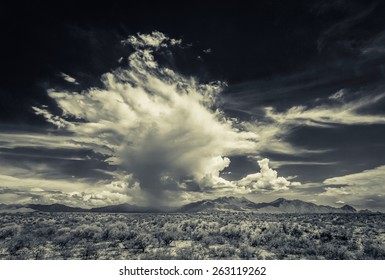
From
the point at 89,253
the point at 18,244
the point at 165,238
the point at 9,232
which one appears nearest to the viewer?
the point at 89,253

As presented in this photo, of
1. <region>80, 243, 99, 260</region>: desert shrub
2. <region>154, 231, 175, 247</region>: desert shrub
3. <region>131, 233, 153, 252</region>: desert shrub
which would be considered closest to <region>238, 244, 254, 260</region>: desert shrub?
<region>154, 231, 175, 247</region>: desert shrub

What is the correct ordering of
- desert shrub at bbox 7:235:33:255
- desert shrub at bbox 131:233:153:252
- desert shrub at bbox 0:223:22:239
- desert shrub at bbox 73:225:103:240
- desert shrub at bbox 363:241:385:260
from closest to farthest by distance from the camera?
desert shrub at bbox 363:241:385:260 → desert shrub at bbox 7:235:33:255 → desert shrub at bbox 131:233:153:252 → desert shrub at bbox 73:225:103:240 → desert shrub at bbox 0:223:22:239

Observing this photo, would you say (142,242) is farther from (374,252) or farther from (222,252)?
(374,252)

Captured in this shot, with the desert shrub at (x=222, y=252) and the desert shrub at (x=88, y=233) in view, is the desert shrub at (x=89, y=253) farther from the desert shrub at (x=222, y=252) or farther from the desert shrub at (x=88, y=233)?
the desert shrub at (x=222, y=252)

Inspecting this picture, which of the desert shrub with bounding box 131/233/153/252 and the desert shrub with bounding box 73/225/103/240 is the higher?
the desert shrub with bounding box 73/225/103/240

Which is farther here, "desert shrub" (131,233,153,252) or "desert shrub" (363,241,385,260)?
"desert shrub" (131,233,153,252)

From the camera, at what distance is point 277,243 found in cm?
1809

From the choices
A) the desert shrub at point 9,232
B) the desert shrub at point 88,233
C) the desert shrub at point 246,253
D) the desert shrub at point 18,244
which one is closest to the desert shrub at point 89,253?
the desert shrub at point 88,233

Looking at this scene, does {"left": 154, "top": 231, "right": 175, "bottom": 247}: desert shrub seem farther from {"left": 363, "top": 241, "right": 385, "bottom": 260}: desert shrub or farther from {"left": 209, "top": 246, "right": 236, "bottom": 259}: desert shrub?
{"left": 363, "top": 241, "right": 385, "bottom": 260}: desert shrub

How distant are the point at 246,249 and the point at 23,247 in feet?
40.0

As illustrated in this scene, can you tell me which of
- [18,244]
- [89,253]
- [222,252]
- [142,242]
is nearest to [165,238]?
[142,242]

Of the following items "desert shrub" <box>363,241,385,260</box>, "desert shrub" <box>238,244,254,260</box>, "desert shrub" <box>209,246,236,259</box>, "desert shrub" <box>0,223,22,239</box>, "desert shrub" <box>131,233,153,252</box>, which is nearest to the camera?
"desert shrub" <box>363,241,385,260</box>
